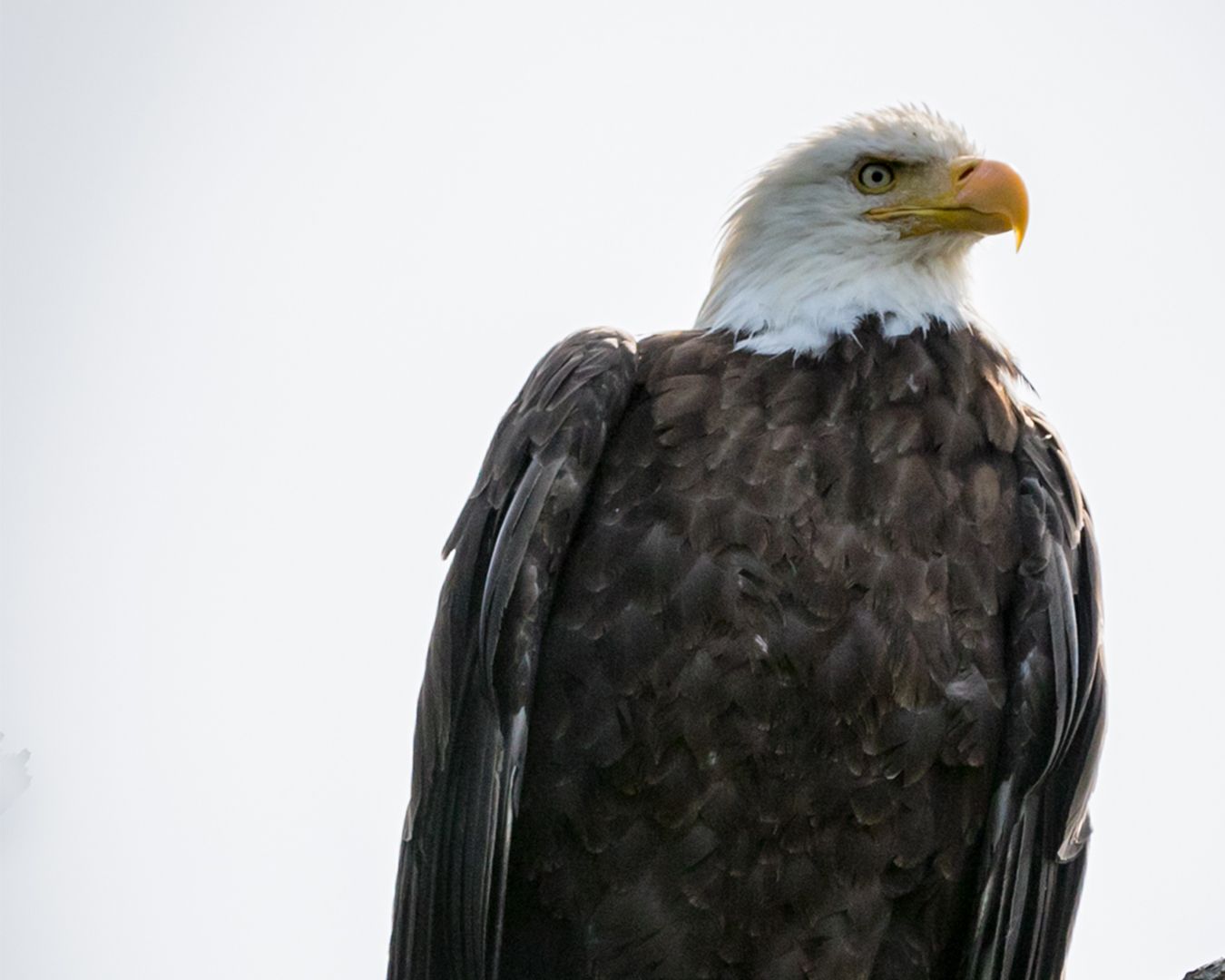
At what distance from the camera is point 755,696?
4.80 m

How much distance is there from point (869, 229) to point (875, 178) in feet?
A: 0.64

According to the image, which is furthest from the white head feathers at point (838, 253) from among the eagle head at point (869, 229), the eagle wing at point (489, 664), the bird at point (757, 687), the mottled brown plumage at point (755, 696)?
the eagle wing at point (489, 664)

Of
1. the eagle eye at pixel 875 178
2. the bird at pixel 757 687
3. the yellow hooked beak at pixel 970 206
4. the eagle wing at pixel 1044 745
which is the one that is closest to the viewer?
the bird at pixel 757 687

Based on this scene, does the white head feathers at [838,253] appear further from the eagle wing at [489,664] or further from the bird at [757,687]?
the eagle wing at [489,664]

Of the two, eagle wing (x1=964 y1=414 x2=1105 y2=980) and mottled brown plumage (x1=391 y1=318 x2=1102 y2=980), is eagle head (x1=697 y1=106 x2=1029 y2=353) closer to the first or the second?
mottled brown plumage (x1=391 y1=318 x2=1102 y2=980)

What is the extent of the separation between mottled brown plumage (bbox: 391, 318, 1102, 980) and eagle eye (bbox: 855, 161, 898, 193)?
94cm

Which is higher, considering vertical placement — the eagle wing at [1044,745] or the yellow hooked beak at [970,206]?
the yellow hooked beak at [970,206]

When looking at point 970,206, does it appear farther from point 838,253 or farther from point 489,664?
point 489,664

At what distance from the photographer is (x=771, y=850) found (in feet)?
15.9

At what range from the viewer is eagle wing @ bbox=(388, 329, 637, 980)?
4969 mm

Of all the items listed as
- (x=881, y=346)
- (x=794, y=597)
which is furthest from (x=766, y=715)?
(x=881, y=346)

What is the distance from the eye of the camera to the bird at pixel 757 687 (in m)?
4.84

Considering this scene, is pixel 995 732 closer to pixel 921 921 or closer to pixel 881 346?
pixel 921 921

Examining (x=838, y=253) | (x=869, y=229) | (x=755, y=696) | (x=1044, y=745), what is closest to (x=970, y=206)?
(x=869, y=229)
